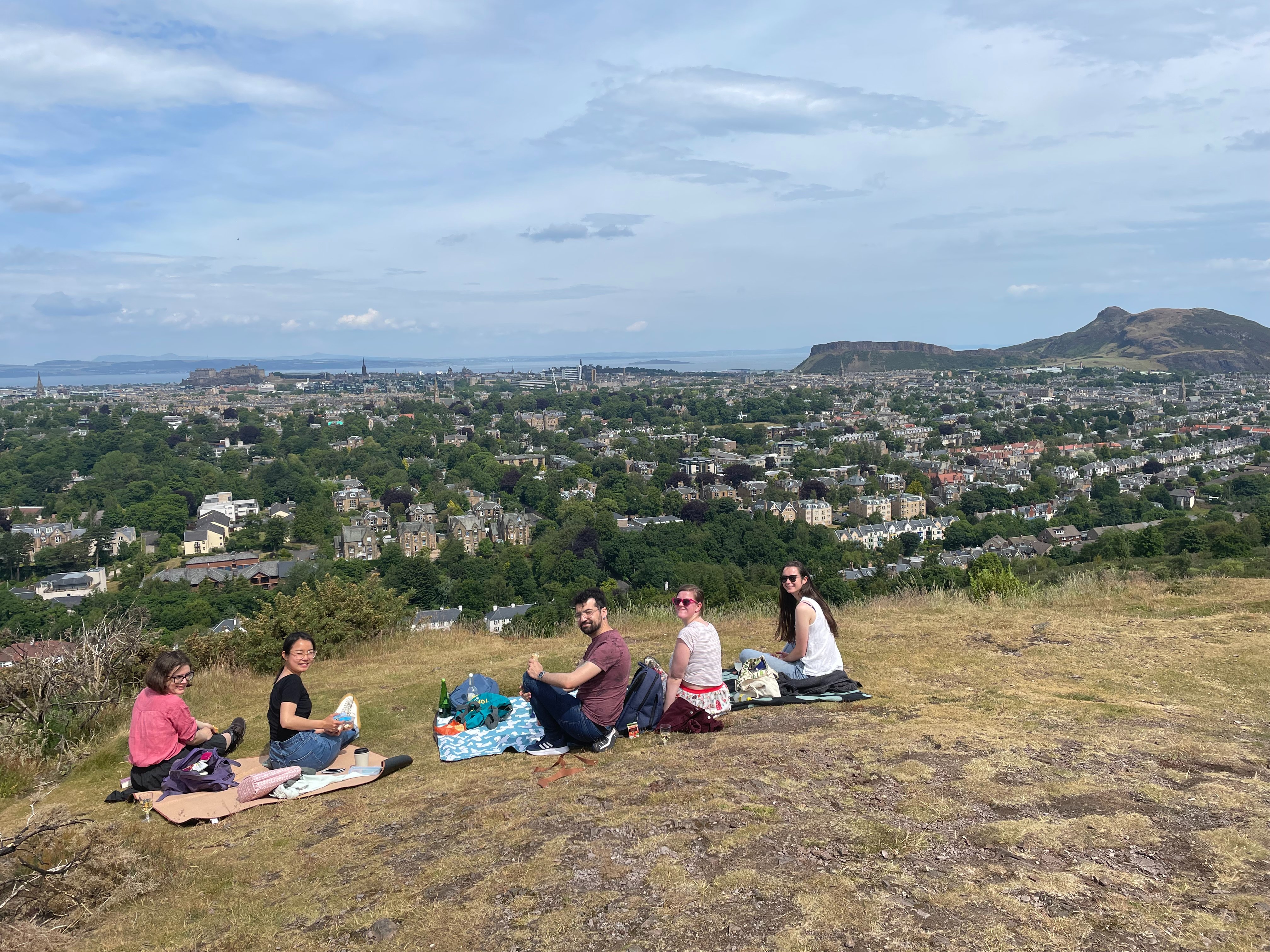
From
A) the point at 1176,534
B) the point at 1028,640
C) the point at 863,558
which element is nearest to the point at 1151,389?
the point at 863,558

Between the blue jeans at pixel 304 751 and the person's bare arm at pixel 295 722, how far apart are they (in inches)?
1.6

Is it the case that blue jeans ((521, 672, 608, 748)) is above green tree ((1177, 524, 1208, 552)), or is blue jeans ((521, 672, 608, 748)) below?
above

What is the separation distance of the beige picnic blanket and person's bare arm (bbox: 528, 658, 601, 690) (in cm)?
108

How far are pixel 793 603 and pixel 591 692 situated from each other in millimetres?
1644

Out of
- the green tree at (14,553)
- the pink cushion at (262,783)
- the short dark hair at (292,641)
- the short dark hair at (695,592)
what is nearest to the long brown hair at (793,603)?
the short dark hair at (695,592)

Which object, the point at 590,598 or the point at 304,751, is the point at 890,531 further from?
the point at 304,751

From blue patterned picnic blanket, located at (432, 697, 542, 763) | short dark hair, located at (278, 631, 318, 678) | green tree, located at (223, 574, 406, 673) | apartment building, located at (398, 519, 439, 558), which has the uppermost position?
short dark hair, located at (278, 631, 318, 678)

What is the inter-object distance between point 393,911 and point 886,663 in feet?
16.1

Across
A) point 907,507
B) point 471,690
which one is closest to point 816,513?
point 907,507

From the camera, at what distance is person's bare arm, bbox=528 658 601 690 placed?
4.65 m

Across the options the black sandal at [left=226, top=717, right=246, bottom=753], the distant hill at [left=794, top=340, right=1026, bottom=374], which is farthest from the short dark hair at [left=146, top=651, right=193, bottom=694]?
the distant hill at [left=794, top=340, right=1026, bottom=374]

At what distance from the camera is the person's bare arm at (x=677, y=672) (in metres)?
4.95

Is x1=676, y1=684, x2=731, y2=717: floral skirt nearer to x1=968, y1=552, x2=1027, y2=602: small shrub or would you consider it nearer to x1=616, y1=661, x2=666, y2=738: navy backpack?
x1=616, y1=661, x2=666, y2=738: navy backpack

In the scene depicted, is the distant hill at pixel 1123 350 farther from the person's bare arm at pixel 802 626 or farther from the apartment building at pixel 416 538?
the person's bare arm at pixel 802 626
